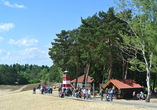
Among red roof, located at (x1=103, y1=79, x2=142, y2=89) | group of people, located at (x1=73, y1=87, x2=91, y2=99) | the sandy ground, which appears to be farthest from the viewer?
red roof, located at (x1=103, y1=79, x2=142, y2=89)

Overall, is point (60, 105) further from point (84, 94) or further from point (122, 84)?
point (122, 84)

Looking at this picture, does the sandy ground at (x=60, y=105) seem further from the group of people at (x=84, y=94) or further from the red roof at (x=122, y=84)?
the red roof at (x=122, y=84)

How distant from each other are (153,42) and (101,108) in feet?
30.7

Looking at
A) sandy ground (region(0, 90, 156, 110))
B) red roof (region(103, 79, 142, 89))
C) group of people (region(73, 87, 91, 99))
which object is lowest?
sandy ground (region(0, 90, 156, 110))

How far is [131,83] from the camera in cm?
2736

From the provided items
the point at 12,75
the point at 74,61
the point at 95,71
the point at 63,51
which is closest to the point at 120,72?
the point at 95,71

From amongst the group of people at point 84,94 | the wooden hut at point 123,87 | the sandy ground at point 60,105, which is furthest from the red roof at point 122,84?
the sandy ground at point 60,105

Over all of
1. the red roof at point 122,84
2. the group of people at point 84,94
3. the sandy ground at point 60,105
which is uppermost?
the red roof at point 122,84

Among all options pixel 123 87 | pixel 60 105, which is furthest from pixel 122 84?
pixel 60 105

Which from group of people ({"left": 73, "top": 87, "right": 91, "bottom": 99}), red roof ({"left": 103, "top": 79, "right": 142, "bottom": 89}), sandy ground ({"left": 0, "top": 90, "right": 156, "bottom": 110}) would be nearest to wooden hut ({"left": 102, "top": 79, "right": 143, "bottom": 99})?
red roof ({"left": 103, "top": 79, "right": 142, "bottom": 89})

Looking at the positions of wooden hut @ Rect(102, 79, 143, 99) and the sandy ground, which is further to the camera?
wooden hut @ Rect(102, 79, 143, 99)

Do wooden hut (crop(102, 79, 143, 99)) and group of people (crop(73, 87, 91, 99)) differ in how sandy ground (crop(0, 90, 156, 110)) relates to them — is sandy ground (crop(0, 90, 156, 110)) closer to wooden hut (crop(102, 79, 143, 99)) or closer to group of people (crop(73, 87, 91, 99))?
group of people (crop(73, 87, 91, 99))

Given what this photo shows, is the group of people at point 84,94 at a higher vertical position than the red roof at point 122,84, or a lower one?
lower

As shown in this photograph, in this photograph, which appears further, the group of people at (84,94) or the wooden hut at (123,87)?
the wooden hut at (123,87)
